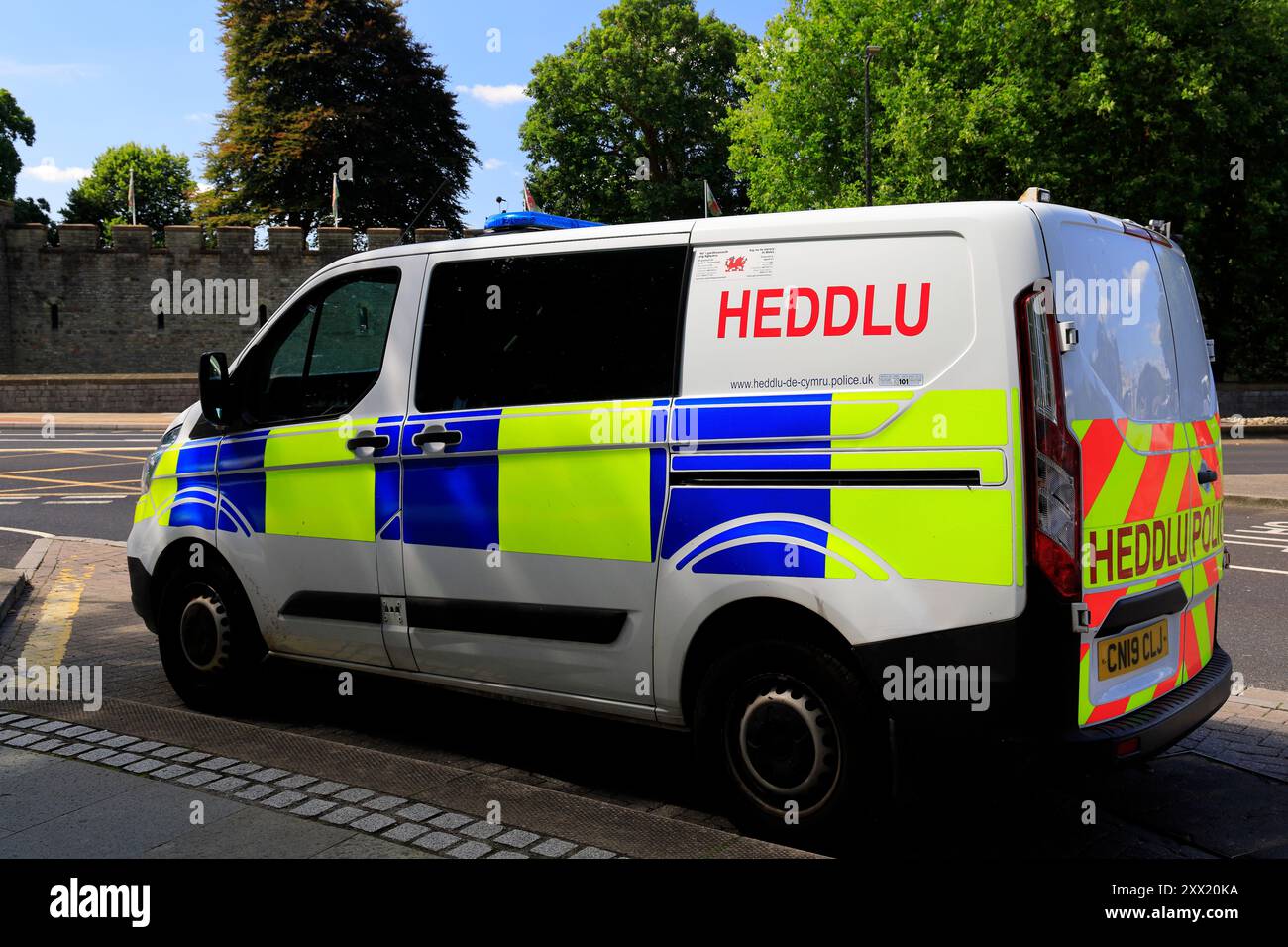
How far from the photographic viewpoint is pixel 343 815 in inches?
161

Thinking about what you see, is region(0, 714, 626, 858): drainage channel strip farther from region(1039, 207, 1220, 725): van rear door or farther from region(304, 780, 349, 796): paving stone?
region(1039, 207, 1220, 725): van rear door

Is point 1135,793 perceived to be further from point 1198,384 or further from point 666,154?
point 666,154

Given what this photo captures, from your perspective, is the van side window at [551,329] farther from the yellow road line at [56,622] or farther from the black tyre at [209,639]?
the yellow road line at [56,622]

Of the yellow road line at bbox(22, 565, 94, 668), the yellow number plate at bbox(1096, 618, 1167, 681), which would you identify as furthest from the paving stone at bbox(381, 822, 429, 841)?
the yellow road line at bbox(22, 565, 94, 668)

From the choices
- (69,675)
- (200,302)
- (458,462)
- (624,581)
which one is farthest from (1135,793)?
(200,302)

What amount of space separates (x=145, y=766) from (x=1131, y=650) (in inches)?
142

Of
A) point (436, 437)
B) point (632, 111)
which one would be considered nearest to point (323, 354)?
point (436, 437)

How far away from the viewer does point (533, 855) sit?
3.71 m

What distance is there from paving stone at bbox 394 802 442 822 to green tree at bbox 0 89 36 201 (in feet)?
221

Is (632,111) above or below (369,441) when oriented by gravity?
above

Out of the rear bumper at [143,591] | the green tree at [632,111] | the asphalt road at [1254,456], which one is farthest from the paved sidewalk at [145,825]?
the green tree at [632,111]

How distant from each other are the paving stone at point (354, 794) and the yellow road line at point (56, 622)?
3.02 metres

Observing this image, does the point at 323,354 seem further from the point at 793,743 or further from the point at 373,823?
the point at 793,743
